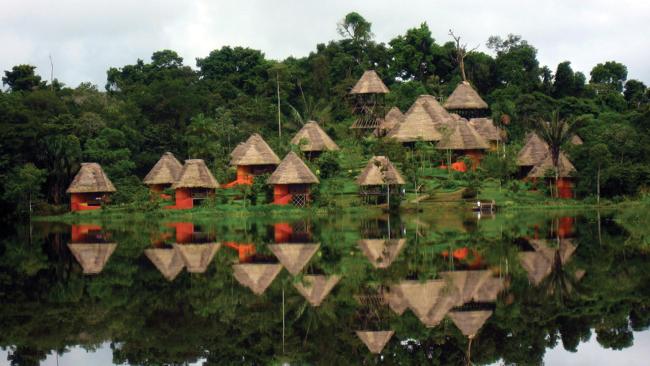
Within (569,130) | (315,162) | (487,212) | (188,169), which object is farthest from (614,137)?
(188,169)

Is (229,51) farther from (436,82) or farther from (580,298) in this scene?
(580,298)

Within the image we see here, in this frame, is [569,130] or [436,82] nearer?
[569,130]

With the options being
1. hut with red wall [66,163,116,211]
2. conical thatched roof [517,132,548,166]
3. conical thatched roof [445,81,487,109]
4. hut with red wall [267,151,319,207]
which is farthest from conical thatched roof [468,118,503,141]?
hut with red wall [66,163,116,211]

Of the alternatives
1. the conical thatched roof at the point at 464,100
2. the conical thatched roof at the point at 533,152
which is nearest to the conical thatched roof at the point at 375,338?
the conical thatched roof at the point at 533,152

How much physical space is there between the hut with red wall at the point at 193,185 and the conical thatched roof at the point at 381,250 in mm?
17254

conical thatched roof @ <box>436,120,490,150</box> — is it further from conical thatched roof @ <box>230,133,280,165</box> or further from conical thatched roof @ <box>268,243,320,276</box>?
conical thatched roof @ <box>268,243,320,276</box>

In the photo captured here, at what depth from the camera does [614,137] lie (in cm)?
3941

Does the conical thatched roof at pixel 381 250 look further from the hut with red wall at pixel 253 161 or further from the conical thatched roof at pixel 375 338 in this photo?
the hut with red wall at pixel 253 161

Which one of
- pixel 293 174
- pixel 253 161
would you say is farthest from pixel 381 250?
pixel 253 161

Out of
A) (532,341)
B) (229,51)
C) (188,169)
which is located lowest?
(532,341)

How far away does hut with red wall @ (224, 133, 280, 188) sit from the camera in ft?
147

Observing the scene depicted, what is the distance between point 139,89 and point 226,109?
17.2 ft

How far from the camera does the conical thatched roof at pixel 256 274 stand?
1845cm

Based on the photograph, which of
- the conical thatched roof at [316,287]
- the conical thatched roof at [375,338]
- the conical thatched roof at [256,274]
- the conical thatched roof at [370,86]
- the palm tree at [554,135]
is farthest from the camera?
the conical thatched roof at [370,86]
